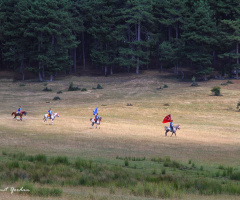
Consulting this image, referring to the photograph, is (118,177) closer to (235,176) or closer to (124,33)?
(235,176)

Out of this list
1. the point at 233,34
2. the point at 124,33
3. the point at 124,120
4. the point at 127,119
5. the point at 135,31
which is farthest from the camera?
the point at 135,31

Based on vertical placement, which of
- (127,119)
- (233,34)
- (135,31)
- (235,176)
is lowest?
(127,119)

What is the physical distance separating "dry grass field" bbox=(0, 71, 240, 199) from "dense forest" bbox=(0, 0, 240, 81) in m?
4.82

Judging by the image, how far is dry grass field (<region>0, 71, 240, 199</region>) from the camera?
24031mm

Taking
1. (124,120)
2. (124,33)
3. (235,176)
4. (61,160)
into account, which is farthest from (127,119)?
(124,33)

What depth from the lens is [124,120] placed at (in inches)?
1799

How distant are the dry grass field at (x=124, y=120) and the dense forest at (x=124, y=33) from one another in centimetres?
482

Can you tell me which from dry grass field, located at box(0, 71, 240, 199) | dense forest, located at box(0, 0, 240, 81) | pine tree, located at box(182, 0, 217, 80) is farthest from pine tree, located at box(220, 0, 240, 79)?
dry grass field, located at box(0, 71, 240, 199)

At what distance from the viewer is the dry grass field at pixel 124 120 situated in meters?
24.0

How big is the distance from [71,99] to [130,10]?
32.8 meters

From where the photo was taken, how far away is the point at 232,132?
37.9m

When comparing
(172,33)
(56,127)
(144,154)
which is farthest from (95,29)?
(144,154)

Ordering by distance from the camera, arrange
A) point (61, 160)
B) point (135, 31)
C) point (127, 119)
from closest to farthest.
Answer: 1. point (61, 160)
2. point (127, 119)
3. point (135, 31)

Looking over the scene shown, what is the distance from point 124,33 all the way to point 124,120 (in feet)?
162
